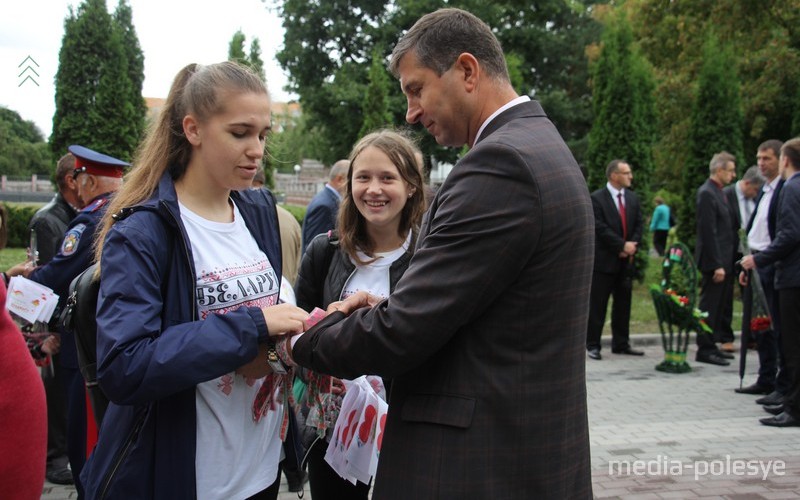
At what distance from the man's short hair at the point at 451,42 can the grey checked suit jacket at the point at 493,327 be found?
0.25 meters

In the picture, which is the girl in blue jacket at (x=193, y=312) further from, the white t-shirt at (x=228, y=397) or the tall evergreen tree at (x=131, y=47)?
the tall evergreen tree at (x=131, y=47)

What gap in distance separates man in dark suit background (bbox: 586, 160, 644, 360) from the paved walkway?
0.87 meters

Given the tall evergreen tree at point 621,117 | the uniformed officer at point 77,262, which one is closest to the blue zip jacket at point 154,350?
the uniformed officer at point 77,262

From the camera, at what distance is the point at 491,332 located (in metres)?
1.77

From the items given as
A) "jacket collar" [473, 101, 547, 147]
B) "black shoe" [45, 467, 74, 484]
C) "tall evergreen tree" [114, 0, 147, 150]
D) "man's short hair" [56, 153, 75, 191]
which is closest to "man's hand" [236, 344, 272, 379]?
"jacket collar" [473, 101, 547, 147]

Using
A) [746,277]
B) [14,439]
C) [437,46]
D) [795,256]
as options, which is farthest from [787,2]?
[14,439]

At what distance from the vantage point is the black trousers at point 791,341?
5961 millimetres

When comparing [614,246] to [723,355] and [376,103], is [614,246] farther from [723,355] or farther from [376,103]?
[376,103]

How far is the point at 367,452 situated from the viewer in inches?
102

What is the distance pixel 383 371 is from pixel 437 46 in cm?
93

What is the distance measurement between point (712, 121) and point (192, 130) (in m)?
14.4

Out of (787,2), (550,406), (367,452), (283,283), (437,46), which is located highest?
(787,2)

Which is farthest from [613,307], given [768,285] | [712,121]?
[712,121]

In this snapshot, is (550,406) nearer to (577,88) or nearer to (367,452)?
(367,452)
